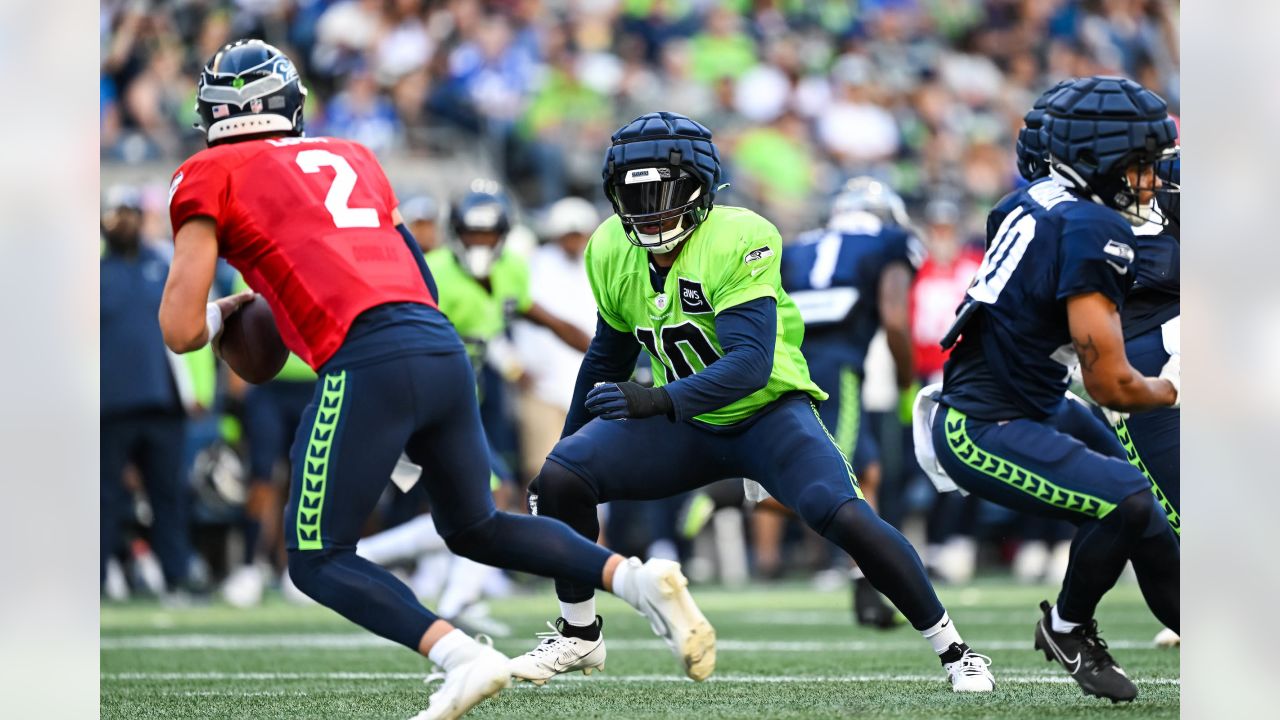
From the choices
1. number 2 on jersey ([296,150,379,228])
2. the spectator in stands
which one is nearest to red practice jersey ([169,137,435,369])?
number 2 on jersey ([296,150,379,228])

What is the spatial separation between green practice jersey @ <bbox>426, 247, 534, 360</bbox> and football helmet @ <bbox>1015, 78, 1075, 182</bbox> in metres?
3.54

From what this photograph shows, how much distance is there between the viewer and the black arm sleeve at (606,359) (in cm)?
524

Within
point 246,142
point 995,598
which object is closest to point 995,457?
point 246,142

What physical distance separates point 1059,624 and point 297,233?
2296 mm

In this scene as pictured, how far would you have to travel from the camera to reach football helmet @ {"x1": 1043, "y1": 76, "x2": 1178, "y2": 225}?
459 cm

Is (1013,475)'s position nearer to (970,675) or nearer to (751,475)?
(970,675)

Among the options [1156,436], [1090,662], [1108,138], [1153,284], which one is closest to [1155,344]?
[1153,284]

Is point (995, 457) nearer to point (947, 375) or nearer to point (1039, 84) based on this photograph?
point (947, 375)

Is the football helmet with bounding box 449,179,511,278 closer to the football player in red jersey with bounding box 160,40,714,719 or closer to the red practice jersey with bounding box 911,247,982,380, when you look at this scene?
the football player in red jersey with bounding box 160,40,714,719

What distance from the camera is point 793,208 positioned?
534 inches
